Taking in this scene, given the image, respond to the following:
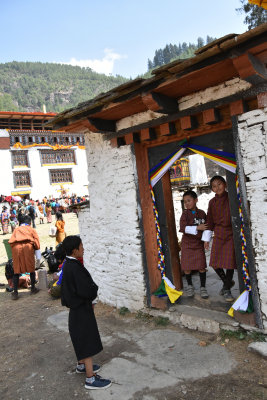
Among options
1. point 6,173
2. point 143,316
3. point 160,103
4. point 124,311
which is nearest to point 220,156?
point 160,103

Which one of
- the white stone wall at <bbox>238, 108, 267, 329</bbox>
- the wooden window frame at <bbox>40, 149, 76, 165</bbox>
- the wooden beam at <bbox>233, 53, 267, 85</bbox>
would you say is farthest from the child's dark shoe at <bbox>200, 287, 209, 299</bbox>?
the wooden window frame at <bbox>40, 149, 76, 165</bbox>

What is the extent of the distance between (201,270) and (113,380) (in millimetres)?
2137

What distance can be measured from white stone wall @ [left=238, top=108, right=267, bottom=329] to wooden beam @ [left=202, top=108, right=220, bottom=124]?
0.31 metres

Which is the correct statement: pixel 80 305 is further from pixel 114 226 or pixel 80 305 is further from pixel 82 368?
pixel 114 226

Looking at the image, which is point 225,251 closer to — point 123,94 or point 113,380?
point 113,380

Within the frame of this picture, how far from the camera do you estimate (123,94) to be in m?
4.08

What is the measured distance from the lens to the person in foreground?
3.35 metres

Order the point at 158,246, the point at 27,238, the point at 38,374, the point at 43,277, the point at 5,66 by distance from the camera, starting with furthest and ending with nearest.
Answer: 1. the point at 5,66
2. the point at 43,277
3. the point at 27,238
4. the point at 158,246
5. the point at 38,374

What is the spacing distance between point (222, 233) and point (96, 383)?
253 centimetres

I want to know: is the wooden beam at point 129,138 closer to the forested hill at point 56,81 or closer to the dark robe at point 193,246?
the dark robe at point 193,246

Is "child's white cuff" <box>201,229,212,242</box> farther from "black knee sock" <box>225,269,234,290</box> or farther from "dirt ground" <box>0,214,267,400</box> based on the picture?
"dirt ground" <box>0,214,267,400</box>

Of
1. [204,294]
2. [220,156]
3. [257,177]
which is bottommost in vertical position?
[204,294]

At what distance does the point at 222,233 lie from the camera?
4570 millimetres

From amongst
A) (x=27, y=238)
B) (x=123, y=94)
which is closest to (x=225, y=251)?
(x=123, y=94)
